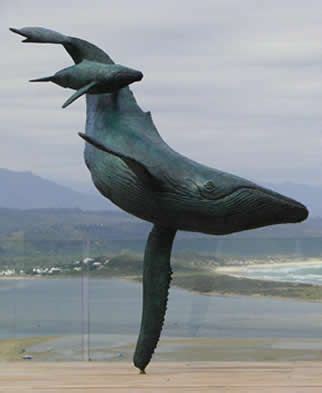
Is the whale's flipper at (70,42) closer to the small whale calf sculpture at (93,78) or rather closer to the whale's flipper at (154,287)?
the small whale calf sculpture at (93,78)

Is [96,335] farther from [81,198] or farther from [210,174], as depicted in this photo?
[81,198]

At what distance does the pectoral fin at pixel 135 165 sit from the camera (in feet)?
20.2

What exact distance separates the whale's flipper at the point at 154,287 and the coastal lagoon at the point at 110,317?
5.18ft

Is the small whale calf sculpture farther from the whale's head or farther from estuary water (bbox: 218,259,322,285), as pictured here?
estuary water (bbox: 218,259,322,285)

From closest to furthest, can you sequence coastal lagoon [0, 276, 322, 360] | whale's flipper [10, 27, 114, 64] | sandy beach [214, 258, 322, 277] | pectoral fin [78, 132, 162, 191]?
pectoral fin [78, 132, 162, 191]
whale's flipper [10, 27, 114, 64]
coastal lagoon [0, 276, 322, 360]
sandy beach [214, 258, 322, 277]

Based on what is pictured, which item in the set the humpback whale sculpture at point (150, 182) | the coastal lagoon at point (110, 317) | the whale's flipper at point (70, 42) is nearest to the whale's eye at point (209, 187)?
the humpback whale sculpture at point (150, 182)

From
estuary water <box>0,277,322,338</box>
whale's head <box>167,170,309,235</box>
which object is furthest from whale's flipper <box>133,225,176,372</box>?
estuary water <box>0,277,322,338</box>

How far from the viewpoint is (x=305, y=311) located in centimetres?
876

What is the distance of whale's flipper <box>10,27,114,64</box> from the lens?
6.97m
